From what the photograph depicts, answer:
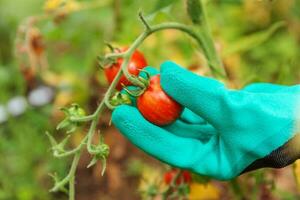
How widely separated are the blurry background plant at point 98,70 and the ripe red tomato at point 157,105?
0.65 m

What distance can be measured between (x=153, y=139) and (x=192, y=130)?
135 millimetres

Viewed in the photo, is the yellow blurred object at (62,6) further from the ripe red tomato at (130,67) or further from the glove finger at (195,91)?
the glove finger at (195,91)

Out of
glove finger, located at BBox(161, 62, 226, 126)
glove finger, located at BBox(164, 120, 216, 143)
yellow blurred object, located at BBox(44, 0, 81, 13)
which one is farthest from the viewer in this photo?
yellow blurred object, located at BBox(44, 0, 81, 13)

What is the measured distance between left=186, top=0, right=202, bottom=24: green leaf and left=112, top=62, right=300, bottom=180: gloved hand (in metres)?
0.29

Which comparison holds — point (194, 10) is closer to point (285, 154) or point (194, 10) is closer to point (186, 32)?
point (186, 32)

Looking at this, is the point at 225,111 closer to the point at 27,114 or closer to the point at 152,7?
the point at 152,7

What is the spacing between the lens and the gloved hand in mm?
1385

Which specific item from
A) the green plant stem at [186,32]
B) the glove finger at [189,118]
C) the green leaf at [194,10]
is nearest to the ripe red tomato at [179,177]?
the glove finger at [189,118]

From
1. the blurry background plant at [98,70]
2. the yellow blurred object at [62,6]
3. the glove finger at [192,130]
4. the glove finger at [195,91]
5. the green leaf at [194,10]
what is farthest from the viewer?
the blurry background plant at [98,70]

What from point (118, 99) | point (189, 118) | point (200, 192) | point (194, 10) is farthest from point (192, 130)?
point (200, 192)

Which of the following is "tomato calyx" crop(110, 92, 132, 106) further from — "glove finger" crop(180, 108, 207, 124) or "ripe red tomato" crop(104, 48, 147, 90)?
"glove finger" crop(180, 108, 207, 124)

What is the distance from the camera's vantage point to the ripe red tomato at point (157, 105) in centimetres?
142

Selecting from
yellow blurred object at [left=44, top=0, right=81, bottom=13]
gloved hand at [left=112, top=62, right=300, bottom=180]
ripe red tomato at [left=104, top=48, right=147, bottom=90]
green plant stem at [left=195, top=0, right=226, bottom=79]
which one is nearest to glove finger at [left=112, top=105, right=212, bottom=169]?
gloved hand at [left=112, top=62, right=300, bottom=180]

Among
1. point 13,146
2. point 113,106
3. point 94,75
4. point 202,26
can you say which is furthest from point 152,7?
point 94,75
